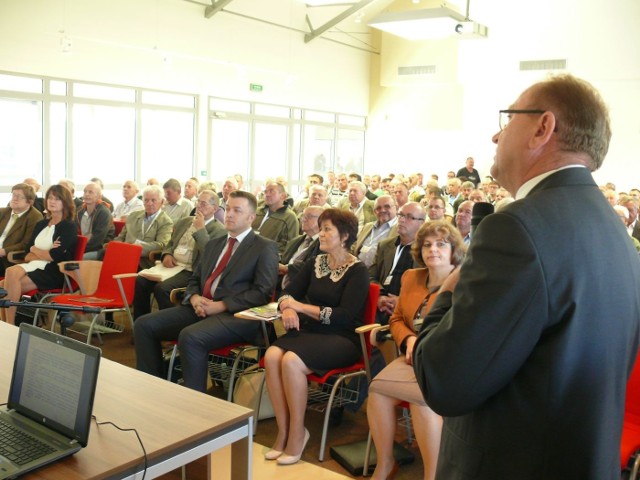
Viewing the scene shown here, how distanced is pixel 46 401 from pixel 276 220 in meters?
4.60

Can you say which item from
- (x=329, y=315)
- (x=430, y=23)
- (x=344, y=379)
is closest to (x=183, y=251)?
(x=329, y=315)

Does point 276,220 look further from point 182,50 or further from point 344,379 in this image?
point 182,50

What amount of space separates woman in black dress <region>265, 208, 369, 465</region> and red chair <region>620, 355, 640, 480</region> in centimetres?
138

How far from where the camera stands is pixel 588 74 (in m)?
12.9

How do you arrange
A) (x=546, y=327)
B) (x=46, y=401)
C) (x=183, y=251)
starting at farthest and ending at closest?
1. (x=183, y=251)
2. (x=46, y=401)
3. (x=546, y=327)

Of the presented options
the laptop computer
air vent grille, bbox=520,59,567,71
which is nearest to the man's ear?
the laptop computer

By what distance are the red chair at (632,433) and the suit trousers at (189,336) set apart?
2.09 m

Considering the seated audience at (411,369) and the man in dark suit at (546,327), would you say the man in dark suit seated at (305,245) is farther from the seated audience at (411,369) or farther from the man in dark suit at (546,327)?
the man in dark suit at (546,327)

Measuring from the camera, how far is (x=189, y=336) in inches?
146

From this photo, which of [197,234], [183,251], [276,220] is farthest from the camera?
[276,220]

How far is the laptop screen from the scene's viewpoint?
1630mm

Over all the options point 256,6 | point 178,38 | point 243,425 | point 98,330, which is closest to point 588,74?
point 256,6

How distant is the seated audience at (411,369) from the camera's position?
2840mm

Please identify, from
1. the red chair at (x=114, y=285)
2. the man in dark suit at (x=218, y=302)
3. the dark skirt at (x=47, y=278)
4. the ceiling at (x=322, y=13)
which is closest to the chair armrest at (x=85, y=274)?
the red chair at (x=114, y=285)
